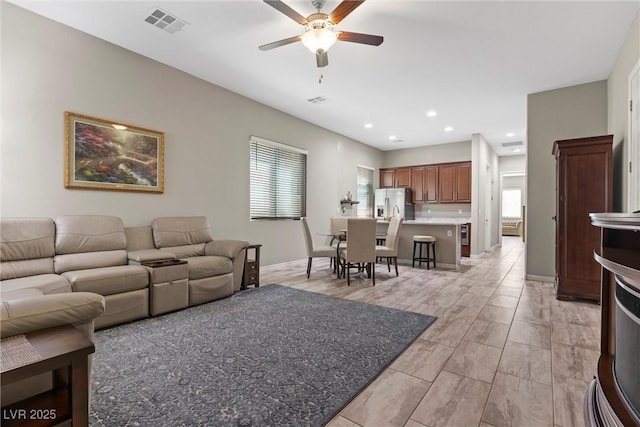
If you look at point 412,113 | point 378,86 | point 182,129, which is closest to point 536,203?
point 412,113

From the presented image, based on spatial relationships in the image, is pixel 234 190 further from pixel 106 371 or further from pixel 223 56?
pixel 106 371

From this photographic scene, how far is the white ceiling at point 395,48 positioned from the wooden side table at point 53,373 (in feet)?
9.64

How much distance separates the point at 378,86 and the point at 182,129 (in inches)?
116

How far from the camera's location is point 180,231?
3926mm

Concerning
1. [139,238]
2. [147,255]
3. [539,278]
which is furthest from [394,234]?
[139,238]

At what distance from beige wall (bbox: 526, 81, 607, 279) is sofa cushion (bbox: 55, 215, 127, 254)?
571 cm

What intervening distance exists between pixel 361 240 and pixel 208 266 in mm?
2115

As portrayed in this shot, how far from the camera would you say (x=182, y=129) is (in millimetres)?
4234

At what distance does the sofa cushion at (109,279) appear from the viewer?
258 centimetres

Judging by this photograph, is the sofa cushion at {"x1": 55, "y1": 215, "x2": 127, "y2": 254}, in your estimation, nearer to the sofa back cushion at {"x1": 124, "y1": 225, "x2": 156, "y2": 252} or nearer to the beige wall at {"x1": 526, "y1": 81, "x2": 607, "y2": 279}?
the sofa back cushion at {"x1": 124, "y1": 225, "x2": 156, "y2": 252}

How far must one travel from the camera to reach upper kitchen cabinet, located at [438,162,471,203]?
25.8 feet

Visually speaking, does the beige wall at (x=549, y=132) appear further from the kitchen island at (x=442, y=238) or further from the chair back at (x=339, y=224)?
the chair back at (x=339, y=224)

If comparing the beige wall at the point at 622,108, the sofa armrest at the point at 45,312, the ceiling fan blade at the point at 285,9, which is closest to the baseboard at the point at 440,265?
the beige wall at the point at 622,108

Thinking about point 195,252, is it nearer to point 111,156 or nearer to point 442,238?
point 111,156
